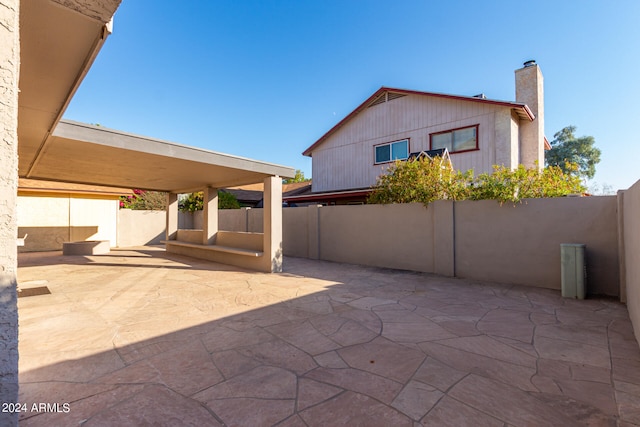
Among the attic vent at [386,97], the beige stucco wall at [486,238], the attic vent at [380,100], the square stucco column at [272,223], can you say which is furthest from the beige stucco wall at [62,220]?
the attic vent at [386,97]

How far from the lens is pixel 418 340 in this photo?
3.48 m

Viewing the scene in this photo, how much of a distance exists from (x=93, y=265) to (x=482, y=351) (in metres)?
10.8

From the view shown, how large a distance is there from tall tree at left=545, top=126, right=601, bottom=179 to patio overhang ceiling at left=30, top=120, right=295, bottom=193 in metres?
36.5

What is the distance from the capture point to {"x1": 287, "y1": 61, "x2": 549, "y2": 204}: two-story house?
464 inches

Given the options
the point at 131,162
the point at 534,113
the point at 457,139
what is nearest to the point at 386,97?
the point at 457,139

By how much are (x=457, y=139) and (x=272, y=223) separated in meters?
9.47

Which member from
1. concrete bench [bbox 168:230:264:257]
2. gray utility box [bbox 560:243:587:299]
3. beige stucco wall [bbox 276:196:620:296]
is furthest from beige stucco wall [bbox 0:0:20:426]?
beige stucco wall [bbox 276:196:620:296]

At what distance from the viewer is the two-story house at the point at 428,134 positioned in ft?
38.7

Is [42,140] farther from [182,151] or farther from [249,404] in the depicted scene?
[249,404]

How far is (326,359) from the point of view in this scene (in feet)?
9.77

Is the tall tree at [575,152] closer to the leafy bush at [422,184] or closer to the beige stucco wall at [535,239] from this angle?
the leafy bush at [422,184]

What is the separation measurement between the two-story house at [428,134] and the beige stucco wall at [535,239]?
184 inches

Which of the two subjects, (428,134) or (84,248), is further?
(428,134)

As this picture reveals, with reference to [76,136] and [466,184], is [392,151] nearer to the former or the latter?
[466,184]
